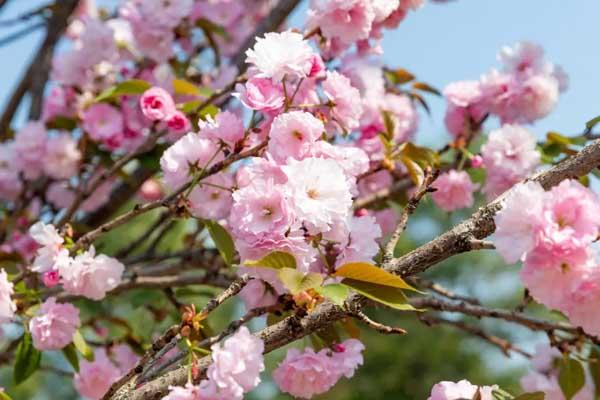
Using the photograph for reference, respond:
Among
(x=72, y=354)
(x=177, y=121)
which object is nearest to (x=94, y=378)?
(x=72, y=354)

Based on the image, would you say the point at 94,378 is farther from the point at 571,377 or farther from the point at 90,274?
the point at 571,377

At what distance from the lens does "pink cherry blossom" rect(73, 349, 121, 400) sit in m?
1.83

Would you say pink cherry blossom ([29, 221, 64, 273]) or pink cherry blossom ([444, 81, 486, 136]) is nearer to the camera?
pink cherry blossom ([29, 221, 64, 273])

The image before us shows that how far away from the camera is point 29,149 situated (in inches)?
96.7

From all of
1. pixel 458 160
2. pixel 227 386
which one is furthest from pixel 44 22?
pixel 227 386

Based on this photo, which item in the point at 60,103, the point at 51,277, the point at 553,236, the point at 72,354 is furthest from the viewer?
the point at 60,103

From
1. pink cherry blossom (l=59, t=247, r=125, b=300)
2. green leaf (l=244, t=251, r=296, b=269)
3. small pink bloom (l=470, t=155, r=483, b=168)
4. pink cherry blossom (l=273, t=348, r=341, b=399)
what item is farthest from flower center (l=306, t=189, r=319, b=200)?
small pink bloom (l=470, t=155, r=483, b=168)

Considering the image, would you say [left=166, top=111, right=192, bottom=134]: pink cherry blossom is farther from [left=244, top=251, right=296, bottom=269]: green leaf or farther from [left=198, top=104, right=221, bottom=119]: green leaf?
[left=244, top=251, right=296, bottom=269]: green leaf

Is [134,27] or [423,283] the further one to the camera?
[134,27]

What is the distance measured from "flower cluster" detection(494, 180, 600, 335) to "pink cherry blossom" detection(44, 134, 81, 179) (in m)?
1.72

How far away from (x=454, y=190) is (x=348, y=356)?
33.3 inches

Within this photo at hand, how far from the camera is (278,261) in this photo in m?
1.06

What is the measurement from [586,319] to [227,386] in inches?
15.8

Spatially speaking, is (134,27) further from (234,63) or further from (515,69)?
(515,69)
